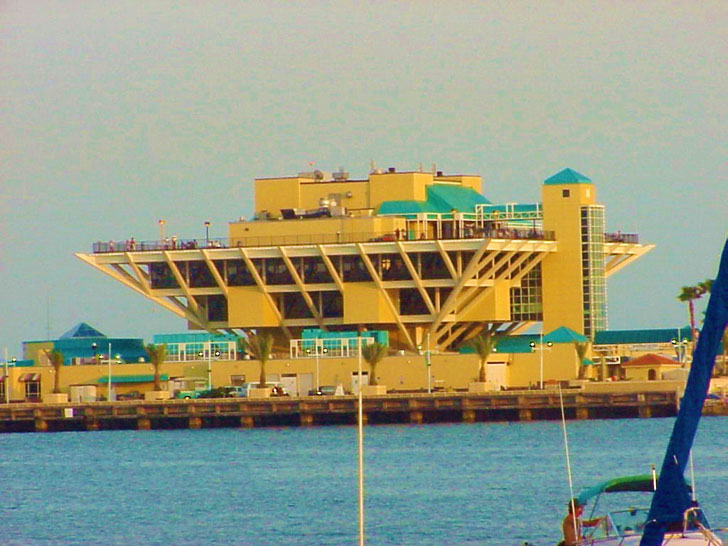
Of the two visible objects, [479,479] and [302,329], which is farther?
[302,329]

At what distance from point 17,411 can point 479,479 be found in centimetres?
5682

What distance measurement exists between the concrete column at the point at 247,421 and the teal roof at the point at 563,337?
20.0 metres

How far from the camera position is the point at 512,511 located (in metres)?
58.4

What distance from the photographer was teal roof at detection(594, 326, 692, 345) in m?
132

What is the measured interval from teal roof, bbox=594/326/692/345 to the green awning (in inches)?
1120

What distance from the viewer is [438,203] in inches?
5261

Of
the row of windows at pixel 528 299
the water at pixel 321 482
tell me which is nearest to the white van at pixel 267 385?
the water at pixel 321 482

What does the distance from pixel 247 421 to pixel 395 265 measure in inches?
601

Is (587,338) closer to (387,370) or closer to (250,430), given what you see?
(387,370)

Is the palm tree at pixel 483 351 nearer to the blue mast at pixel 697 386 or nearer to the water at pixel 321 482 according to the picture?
the water at pixel 321 482

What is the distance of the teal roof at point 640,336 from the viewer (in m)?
132

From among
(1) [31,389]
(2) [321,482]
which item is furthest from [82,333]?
(2) [321,482]

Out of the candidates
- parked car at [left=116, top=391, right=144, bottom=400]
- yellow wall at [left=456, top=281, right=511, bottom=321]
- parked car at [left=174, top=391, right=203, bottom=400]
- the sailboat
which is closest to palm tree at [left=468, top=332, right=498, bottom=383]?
yellow wall at [left=456, top=281, right=511, bottom=321]

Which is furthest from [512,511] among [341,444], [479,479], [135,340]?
[135,340]
